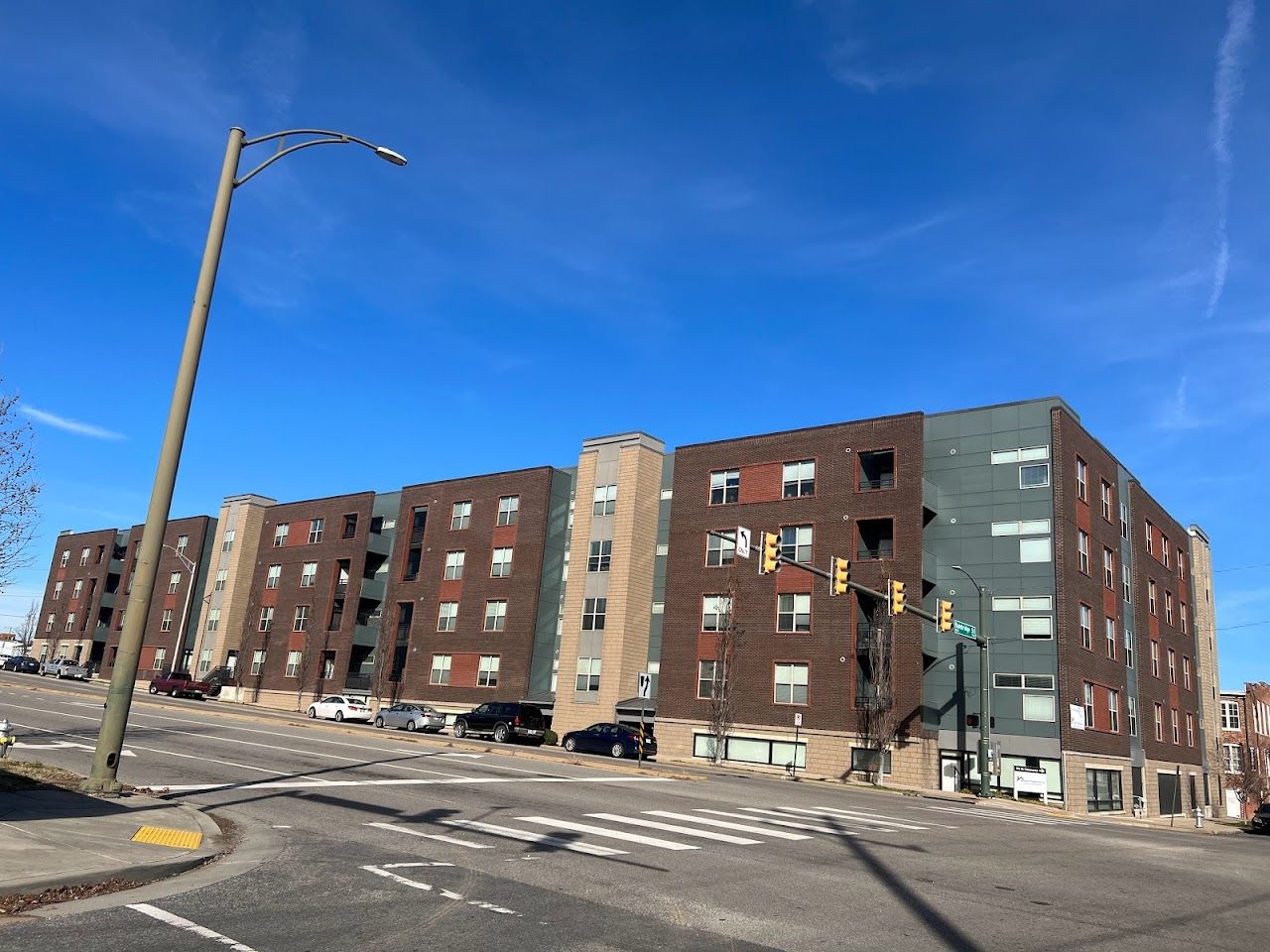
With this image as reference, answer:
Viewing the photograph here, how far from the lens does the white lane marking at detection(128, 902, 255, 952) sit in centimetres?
663

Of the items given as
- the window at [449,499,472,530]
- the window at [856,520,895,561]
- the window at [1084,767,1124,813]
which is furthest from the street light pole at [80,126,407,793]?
the window at [449,499,472,530]

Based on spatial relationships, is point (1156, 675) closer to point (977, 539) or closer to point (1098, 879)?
point (977, 539)

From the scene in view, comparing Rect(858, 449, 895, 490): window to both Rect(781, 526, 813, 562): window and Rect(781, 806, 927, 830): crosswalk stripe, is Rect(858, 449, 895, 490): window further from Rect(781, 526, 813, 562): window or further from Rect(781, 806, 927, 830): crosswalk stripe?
Rect(781, 806, 927, 830): crosswalk stripe

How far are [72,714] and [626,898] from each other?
2951 centimetres

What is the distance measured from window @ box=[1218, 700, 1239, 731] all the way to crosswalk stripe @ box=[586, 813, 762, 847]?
80.4 metres

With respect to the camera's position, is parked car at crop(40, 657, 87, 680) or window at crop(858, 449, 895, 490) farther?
parked car at crop(40, 657, 87, 680)

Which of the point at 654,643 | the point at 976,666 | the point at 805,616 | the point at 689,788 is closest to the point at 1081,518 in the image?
the point at 976,666

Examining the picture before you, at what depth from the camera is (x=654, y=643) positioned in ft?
183

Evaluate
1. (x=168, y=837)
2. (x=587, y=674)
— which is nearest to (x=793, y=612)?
(x=587, y=674)

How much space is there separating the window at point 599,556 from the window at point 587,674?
5.46 metres

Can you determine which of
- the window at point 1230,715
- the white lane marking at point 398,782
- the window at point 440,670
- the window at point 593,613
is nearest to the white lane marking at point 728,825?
the white lane marking at point 398,782

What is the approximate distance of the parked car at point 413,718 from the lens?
4934 centimetres

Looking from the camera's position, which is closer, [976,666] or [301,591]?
[976,666]

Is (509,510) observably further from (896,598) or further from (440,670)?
(896,598)
